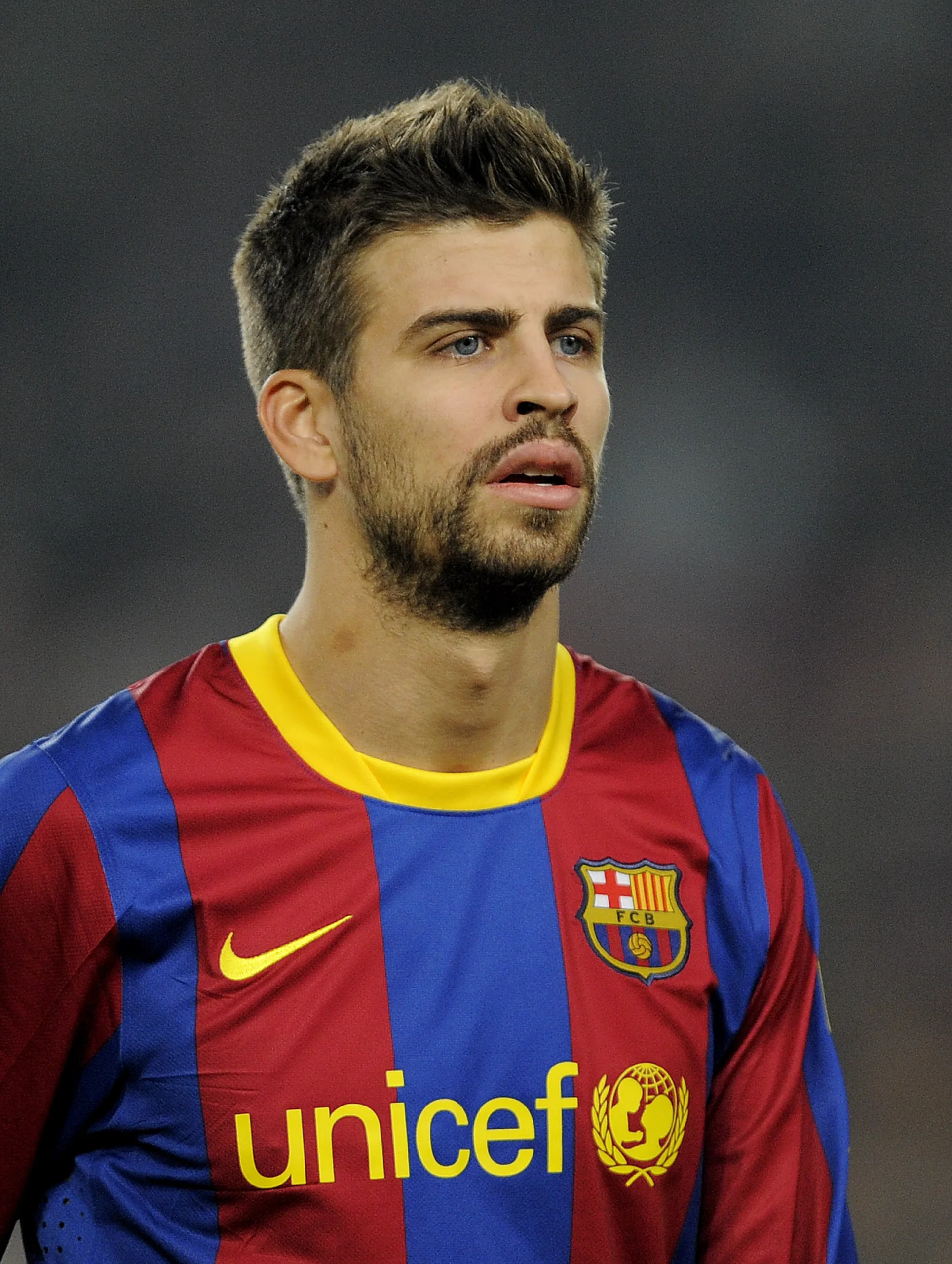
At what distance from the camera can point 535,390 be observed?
227 cm

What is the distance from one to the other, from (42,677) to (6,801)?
7.89ft

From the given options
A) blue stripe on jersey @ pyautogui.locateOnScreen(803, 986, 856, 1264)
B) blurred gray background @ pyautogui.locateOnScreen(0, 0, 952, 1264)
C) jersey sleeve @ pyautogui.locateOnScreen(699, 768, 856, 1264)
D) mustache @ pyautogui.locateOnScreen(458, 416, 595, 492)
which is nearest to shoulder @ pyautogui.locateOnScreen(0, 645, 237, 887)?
mustache @ pyautogui.locateOnScreen(458, 416, 595, 492)

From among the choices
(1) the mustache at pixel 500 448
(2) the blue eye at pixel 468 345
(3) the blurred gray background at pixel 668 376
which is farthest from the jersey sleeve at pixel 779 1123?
(3) the blurred gray background at pixel 668 376

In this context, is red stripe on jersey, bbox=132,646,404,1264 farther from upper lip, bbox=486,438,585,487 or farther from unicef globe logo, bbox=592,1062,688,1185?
upper lip, bbox=486,438,585,487

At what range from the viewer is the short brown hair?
2352 mm

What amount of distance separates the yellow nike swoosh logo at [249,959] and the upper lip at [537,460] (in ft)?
2.04

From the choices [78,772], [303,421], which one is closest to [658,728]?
[303,421]

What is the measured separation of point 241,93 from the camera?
15.4ft

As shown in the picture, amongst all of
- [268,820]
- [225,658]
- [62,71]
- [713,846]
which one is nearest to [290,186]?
[225,658]

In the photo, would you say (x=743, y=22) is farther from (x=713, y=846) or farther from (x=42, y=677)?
(x=713, y=846)

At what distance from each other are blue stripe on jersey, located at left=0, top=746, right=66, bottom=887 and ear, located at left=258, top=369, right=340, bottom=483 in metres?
0.50

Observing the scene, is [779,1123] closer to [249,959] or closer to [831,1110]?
[831,1110]

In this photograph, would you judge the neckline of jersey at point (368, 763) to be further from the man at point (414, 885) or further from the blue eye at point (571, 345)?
the blue eye at point (571, 345)

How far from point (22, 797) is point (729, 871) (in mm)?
924
